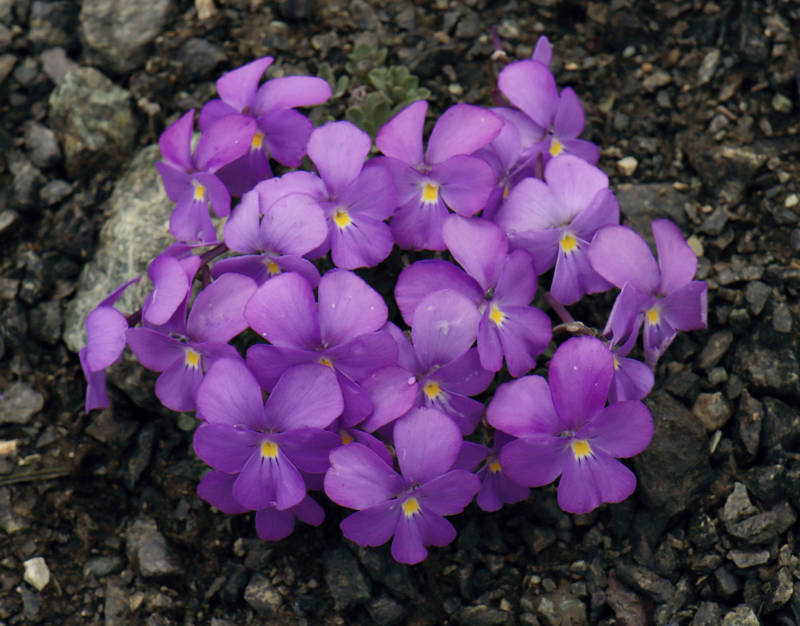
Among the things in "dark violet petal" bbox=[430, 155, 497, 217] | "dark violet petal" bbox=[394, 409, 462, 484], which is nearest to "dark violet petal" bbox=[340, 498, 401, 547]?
"dark violet petal" bbox=[394, 409, 462, 484]

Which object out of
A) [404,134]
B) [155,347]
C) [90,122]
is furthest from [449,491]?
[90,122]

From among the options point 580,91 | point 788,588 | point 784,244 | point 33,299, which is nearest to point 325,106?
point 580,91

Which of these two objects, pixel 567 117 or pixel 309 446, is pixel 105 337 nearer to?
pixel 309 446

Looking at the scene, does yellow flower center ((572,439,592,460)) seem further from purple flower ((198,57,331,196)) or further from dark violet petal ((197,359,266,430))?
purple flower ((198,57,331,196))

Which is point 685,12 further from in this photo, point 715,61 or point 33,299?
point 33,299

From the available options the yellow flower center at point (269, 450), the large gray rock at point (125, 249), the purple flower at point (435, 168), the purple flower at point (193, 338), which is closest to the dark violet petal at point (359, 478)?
the yellow flower center at point (269, 450)
